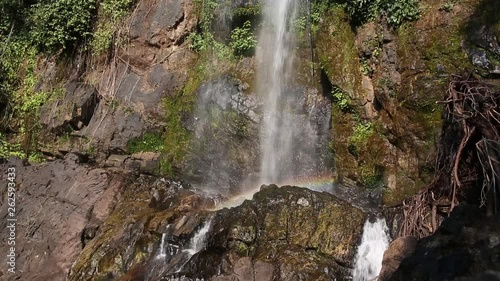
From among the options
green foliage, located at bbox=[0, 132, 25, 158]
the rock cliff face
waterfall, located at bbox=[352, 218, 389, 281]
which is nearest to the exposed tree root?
waterfall, located at bbox=[352, 218, 389, 281]

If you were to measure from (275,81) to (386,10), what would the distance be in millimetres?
3067

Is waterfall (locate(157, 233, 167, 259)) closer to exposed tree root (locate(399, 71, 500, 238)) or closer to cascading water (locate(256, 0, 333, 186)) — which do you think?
cascading water (locate(256, 0, 333, 186))

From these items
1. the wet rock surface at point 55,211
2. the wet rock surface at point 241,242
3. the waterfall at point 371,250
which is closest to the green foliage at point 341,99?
the wet rock surface at point 241,242

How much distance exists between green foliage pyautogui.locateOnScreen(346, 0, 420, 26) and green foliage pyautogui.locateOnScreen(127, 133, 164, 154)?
5241 millimetres

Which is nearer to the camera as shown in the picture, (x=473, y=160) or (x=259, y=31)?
(x=473, y=160)

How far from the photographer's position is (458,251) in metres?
3.65

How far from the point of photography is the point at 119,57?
1290 centimetres

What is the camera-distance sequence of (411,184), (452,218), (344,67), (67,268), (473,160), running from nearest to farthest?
(452,218) < (473,160) < (411,184) < (67,268) < (344,67)

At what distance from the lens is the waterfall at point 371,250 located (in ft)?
21.8

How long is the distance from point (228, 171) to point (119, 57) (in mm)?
4902

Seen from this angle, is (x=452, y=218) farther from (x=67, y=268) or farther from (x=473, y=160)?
(x=67, y=268)

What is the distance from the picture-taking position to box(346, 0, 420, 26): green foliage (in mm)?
8656

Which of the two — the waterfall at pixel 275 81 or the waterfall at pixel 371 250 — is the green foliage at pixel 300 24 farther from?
the waterfall at pixel 371 250

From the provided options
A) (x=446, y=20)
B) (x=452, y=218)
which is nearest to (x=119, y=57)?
(x=446, y=20)
